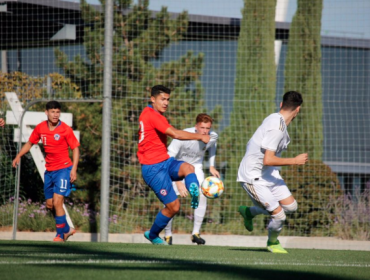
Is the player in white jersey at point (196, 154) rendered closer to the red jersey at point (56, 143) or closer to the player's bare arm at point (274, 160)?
the red jersey at point (56, 143)

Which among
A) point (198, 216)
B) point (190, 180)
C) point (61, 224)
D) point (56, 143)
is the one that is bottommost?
point (61, 224)

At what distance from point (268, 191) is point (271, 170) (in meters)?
0.29

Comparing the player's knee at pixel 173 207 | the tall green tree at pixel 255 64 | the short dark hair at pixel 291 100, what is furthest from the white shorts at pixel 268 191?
the tall green tree at pixel 255 64

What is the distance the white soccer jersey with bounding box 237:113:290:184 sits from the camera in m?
6.92

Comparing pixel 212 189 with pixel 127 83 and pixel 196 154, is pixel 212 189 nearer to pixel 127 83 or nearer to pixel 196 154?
pixel 196 154

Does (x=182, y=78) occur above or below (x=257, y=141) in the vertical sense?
above

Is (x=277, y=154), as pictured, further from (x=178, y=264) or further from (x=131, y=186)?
(x=131, y=186)

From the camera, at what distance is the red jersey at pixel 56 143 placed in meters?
9.85

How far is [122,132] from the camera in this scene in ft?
43.6

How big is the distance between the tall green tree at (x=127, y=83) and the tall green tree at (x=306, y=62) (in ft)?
9.74

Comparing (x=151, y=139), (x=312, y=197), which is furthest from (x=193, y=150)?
(x=312, y=197)

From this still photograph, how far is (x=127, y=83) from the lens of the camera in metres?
13.7

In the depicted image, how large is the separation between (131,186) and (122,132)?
1.37 metres

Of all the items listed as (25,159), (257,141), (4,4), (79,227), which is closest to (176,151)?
(257,141)
